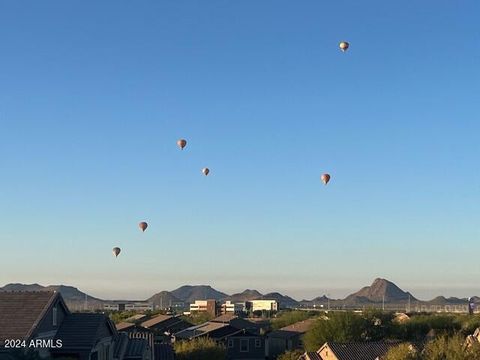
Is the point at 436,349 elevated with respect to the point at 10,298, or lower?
lower

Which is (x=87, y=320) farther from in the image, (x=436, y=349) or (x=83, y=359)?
(x=436, y=349)

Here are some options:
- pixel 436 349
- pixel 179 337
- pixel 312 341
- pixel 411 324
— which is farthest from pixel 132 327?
pixel 436 349

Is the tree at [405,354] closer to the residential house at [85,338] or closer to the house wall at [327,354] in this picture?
the house wall at [327,354]

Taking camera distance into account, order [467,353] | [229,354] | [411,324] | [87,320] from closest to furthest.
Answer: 1. [467,353]
2. [87,320]
3. [229,354]
4. [411,324]

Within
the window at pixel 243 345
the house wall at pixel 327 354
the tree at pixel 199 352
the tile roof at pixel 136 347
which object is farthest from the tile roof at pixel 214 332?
the tile roof at pixel 136 347

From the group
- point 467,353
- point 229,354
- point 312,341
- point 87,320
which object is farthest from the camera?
point 229,354

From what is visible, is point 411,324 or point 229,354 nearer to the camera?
point 229,354

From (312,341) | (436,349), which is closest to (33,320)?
(436,349)
